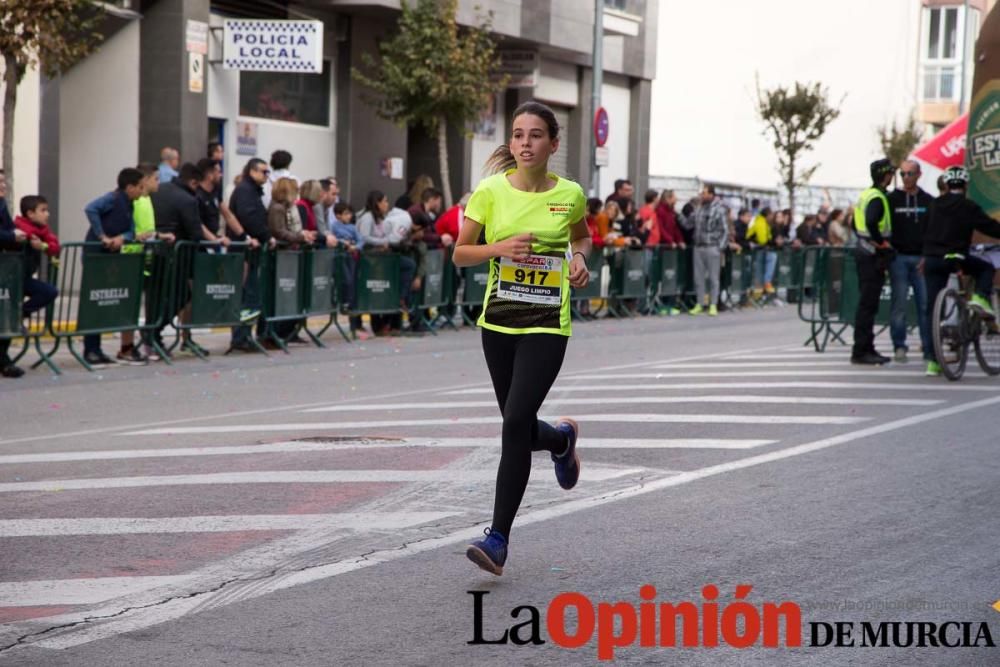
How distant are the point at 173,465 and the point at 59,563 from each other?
2.69m

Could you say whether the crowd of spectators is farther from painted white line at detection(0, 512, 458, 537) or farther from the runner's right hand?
the runner's right hand

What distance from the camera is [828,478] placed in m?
8.71

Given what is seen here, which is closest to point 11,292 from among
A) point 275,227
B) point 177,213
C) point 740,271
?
point 177,213

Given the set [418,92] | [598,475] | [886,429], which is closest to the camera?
[598,475]

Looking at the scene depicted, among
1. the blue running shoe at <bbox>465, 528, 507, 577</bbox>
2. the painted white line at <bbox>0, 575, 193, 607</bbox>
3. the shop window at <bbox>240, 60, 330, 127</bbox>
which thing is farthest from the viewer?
the shop window at <bbox>240, 60, 330, 127</bbox>

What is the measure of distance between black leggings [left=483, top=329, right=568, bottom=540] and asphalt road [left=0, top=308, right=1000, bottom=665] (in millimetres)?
296

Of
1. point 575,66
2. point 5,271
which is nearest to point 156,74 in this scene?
point 5,271

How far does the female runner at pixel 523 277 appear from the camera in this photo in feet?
20.3

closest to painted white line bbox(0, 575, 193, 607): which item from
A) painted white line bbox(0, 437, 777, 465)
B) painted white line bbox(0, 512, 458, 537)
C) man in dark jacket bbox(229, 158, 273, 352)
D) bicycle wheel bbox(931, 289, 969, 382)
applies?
painted white line bbox(0, 512, 458, 537)

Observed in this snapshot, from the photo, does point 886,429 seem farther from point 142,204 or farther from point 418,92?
point 418,92

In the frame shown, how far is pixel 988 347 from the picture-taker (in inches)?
592

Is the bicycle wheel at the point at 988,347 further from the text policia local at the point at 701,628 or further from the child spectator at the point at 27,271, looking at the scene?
the text policia local at the point at 701,628

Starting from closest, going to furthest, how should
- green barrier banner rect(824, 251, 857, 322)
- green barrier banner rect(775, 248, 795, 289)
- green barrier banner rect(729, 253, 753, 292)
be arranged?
green barrier banner rect(824, 251, 857, 322) < green barrier banner rect(729, 253, 753, 292) < green barrier banner rect(775, 248, 795, 289)

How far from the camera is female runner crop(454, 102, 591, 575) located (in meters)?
6.20
